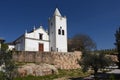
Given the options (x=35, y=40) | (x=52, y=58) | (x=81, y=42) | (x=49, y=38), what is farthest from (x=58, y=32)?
(x=81, y=42)

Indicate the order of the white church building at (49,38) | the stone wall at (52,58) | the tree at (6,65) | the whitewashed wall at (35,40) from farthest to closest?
the white church building at (49,38) < the whitewashed wall at (35,40) < the stone wall at (52,58) < the tree at (6,65)

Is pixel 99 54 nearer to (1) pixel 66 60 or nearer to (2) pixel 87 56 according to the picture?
(2) pixel 87 56

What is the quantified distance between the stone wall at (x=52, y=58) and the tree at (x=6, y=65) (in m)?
20.4

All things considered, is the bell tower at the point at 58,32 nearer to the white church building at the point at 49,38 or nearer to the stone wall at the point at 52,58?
the white church building at the point at 49,38

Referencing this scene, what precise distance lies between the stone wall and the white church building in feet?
24.0

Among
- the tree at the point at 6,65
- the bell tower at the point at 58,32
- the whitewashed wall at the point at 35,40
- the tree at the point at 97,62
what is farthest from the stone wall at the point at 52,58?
the tree at the point at 6,65

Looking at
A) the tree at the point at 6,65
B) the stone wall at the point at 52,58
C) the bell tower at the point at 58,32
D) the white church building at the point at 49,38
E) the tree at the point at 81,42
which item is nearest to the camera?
the tree at the point at 6,65

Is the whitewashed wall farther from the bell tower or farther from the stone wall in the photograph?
the stone wall

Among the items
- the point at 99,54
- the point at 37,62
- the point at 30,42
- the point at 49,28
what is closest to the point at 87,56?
the point at 99,54

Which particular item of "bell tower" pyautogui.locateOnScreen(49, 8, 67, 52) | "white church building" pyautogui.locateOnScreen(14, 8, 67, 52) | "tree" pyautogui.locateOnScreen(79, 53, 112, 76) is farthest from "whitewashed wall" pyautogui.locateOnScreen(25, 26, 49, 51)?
"tree" pyautogui.locateOnScreen(79, 53, 112, 76)

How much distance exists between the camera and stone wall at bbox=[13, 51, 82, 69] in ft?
137

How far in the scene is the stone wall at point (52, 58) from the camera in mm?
41656

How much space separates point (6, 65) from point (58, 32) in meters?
35.2

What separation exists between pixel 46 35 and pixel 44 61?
13487mm
